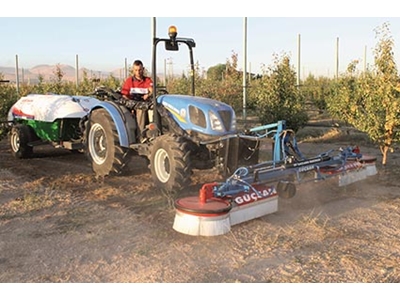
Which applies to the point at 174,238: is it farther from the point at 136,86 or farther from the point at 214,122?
the point at 136,86

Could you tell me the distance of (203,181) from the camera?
23.2 feet

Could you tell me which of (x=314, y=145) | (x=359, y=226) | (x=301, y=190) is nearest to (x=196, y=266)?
(x=359, y=226)

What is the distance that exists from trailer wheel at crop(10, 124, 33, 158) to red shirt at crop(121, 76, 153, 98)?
302 centimetres

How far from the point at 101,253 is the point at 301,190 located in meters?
3.31

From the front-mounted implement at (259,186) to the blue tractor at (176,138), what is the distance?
498 millimetres

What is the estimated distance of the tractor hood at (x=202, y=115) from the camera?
5.98 meters

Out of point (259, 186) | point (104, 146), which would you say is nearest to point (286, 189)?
point (259, 186)

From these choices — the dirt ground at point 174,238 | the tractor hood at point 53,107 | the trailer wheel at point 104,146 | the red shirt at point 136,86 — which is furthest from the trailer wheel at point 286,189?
the tractor hood at point 53,107

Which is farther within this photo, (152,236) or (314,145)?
(314,145)

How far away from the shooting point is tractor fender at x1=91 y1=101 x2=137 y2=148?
6734 millimetres

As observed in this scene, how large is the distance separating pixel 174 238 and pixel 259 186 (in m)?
1.17

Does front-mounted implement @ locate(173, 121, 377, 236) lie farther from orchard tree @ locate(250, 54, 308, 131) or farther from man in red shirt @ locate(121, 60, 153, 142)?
orchard tree @ locate(250, 54, 308, 131)

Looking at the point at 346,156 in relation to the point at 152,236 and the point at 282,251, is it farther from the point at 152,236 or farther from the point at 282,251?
the point at 152,236

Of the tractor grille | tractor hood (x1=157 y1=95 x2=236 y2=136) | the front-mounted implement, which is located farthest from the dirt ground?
the tractor grille
